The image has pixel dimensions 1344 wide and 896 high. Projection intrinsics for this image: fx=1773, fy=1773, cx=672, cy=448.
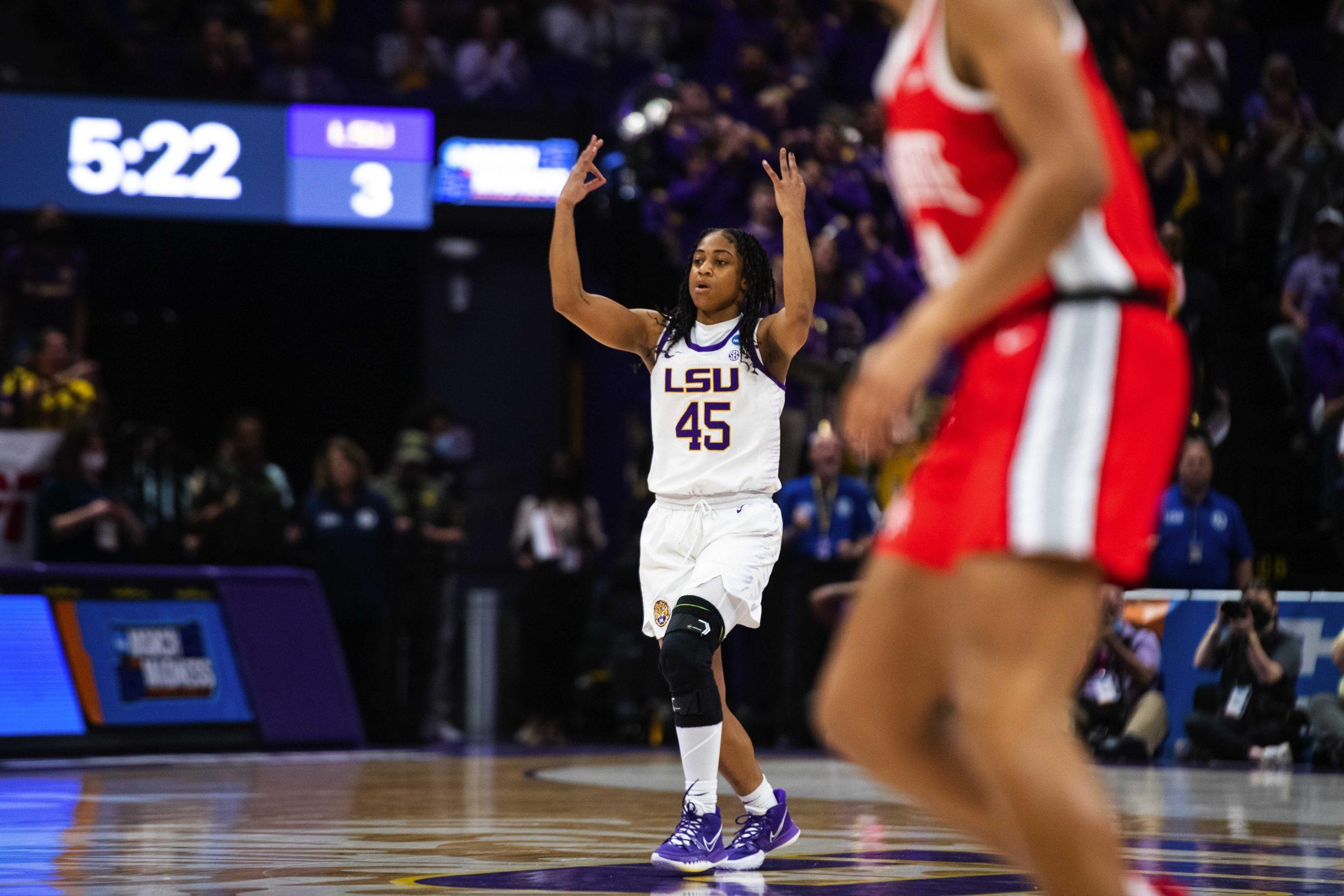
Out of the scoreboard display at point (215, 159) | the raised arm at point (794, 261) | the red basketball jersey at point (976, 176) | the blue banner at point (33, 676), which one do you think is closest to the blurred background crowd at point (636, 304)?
the scoreboard display at point (215, 159)

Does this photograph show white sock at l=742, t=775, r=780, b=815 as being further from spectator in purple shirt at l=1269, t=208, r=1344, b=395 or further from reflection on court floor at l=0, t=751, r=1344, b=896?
spectator in purple shirt at l=1269, t=208, r=1344, b=395

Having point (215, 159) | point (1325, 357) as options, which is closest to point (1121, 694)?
point (1325, 357)

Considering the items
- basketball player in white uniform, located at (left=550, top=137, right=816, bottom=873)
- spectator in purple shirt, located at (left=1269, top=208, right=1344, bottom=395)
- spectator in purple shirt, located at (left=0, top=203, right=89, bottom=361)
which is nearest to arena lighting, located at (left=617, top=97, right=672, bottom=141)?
spectator in purple shirt, located at (left=0, top=203, right=89, bottom=361)

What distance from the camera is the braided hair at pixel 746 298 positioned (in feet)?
21.1

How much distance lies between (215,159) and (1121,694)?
9609 mm

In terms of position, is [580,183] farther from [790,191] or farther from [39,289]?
[39,289]

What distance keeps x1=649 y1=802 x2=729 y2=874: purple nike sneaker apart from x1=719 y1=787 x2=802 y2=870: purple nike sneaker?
78 millimetres

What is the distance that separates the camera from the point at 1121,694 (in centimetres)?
1220

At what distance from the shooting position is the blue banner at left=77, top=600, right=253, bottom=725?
1185cm

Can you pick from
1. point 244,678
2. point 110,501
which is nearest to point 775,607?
point 244,678

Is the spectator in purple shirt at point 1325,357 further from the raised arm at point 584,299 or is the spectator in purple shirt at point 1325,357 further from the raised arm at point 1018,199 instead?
the raised arm at point 1018,199

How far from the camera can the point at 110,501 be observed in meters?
12.6

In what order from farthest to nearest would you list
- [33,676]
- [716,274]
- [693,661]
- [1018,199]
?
[33,676]
[716,274]
[693,661]
[1018,199]

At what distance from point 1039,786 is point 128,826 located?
18.1 ft
